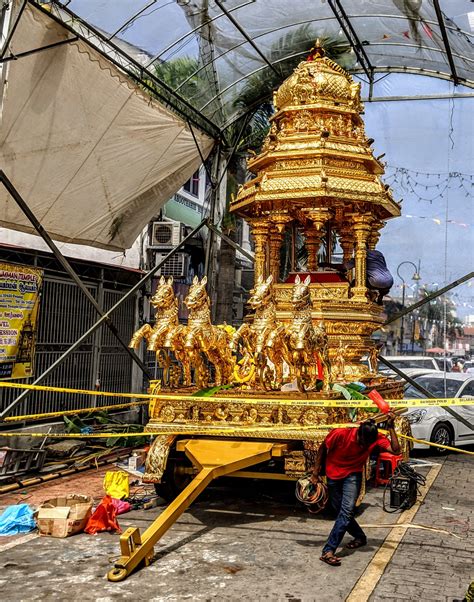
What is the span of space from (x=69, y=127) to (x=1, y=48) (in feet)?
6.76

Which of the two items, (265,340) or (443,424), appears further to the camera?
(443,424)

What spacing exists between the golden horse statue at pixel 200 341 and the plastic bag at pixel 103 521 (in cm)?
175

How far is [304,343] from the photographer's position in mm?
6449

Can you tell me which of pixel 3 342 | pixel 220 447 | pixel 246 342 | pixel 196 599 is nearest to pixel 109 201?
pixel 3 342

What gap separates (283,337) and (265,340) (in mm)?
196

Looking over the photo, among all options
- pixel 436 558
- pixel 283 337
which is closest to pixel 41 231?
pixel 283 337

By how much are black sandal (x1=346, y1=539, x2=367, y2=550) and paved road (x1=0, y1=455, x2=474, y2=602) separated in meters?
0.10

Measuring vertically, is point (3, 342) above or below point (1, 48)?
below

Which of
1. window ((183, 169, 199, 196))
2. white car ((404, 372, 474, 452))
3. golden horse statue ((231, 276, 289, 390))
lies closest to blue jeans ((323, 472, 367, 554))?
golden horse statue ((231, 276, 289, 390))

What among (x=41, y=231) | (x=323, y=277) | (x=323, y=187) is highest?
(x=323, y=187)

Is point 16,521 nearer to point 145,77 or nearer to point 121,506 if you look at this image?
point 121,506

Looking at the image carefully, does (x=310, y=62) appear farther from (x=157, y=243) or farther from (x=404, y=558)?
(x=404, y=558)

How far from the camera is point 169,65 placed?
10.9 m

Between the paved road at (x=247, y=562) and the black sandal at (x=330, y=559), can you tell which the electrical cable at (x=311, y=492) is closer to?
the paved road at (x=247, y=562)
